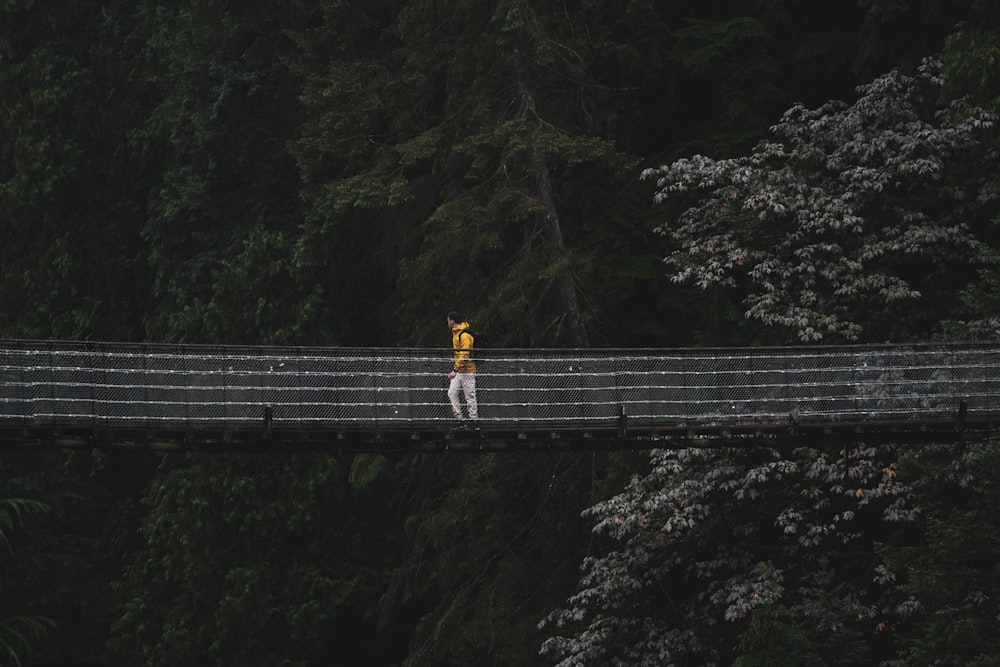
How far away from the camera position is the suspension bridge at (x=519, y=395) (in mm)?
20875

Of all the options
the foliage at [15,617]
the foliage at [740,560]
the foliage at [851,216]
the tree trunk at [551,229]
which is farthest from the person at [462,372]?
the foliage at [15,617]

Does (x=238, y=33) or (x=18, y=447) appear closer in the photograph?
(x=18, y=447)

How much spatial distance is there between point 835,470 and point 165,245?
60.1ft

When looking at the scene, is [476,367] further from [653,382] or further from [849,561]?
[849,561]

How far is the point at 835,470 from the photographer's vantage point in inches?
908

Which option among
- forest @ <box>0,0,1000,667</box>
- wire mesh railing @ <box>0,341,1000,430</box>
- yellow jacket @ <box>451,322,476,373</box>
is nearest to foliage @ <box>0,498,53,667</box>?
forest @ <box>0,0,1000,667</box>

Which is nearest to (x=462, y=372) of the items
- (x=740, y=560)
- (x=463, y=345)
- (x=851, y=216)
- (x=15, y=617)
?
(x=463, y=345)

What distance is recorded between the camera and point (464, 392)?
22.2 meters

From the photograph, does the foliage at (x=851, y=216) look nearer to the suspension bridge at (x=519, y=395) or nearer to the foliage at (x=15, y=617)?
the suspension bridge at (x=519, y=395)

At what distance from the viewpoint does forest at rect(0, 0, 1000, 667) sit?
78.4 ft

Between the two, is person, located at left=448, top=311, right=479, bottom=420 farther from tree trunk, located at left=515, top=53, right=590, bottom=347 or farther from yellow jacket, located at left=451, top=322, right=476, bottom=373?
tree trunk, located at left=515, top=53, right=590, bottom=347

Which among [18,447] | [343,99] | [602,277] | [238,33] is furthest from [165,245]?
[18,447]

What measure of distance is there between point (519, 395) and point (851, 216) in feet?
15.9

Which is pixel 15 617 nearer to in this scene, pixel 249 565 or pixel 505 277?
pixel 249 565
